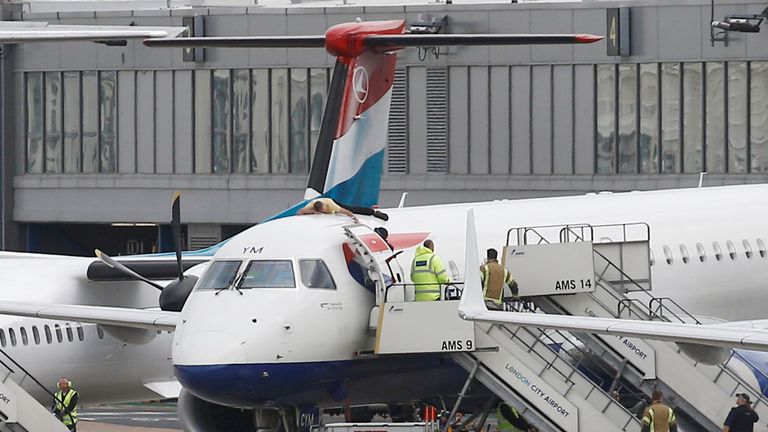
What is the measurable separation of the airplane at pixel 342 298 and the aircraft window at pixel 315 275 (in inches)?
0.5

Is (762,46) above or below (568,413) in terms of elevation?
above

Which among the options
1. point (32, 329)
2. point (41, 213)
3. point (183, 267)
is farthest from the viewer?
point (41, 213)

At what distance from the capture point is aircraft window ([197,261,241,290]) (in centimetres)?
2259

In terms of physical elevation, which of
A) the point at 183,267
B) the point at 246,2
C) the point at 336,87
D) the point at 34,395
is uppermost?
the point at 246,2

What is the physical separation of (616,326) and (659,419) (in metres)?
2.34

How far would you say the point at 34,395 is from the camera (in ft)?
93.5

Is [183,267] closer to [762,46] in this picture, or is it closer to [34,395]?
[34,395]

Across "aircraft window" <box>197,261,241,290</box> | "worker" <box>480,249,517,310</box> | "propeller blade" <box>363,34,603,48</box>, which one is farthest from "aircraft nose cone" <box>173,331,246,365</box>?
"propeller blade" <box>363,34,603,48</box>

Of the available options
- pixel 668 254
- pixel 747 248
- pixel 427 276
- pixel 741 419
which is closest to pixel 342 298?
pixel 427 276

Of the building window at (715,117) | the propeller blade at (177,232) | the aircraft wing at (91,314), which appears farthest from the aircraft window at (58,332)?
the building window at (715,117)

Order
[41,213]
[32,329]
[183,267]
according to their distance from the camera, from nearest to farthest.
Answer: [32,329]
[183,267]
[41,213]

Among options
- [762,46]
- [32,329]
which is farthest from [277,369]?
[762,46]

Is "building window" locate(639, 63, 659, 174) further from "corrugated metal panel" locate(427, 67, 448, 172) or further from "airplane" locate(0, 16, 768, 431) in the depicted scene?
"airplane" locate(0, 16, 768, 431)

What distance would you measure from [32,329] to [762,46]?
77.9ft
